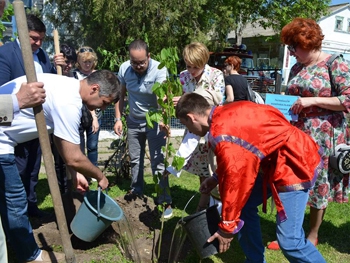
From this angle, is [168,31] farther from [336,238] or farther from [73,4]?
[336,238]

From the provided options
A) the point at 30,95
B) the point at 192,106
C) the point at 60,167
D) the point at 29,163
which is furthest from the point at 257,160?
the point at 60,167

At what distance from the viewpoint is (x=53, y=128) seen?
7.91ft

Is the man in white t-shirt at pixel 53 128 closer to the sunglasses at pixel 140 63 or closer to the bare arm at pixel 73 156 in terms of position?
the bare arm at pixel 73 156

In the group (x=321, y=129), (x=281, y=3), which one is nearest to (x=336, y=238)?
(x=321, y=129)

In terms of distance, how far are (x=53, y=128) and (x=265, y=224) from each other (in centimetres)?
248

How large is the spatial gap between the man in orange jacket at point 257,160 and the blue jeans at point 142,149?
5.41 ft

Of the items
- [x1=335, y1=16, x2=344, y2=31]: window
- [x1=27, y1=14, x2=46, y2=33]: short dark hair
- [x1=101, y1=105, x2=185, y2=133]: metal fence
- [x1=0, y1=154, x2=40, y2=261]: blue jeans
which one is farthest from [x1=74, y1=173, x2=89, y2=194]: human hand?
[x1=335, y1=16, x2=344, y2=31]: window

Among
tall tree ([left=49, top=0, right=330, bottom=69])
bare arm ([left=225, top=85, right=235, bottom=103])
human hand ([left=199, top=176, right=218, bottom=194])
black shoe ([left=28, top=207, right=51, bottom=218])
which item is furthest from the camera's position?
tall tree ([left=49, top=0, right=330, bottom=69])

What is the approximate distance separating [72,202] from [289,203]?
1.99 metres

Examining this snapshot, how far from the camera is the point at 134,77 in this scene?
376cm

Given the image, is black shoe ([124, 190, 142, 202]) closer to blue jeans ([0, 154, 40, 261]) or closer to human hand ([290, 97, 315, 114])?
blue jeans ([0, 154, 40, 261])

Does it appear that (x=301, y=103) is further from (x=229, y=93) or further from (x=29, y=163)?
(x=229, y=93)

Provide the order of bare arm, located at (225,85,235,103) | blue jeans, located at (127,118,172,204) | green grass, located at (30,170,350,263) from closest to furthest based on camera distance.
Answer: green grass, located at (30,170,350,263), blue jeans, located at (127,118,172,204), bare arm, located at (225,85,235,103)

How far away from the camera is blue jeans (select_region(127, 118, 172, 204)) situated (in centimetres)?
385
